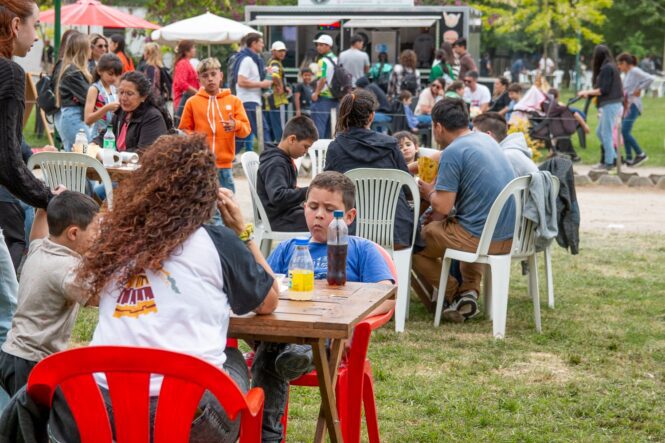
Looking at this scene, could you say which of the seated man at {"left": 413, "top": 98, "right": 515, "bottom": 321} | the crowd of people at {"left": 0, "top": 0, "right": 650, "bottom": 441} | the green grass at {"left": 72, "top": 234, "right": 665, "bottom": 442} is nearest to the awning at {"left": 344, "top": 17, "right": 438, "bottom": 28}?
the crowd of people at {"left": 0, "top": 0, "right": 650, "bottom": 441}

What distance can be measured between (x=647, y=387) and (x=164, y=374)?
3.32 m

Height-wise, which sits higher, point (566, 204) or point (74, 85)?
point (74, 85)

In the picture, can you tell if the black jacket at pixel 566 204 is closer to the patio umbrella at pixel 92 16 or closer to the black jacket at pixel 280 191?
the black jacket at pixel 280 191

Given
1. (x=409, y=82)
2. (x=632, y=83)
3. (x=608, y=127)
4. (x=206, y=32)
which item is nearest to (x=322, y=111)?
(x=409, y=82)

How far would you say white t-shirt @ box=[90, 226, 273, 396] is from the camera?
273cm

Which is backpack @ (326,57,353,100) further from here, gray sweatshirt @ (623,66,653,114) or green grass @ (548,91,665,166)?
gray sweatshirt @ (623,66,653,114)

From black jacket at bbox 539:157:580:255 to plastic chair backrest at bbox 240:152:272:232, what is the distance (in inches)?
76.6

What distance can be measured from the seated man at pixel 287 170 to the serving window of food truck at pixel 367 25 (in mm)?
13967

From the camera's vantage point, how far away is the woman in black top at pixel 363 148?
20.9 feet

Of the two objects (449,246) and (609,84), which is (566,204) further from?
(609,84)

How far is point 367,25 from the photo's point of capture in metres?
20.8

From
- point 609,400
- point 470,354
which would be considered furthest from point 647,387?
point 470,354

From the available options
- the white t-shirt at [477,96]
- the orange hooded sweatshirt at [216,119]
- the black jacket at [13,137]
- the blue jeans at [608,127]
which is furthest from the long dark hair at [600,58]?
the black jacket at [13,137]

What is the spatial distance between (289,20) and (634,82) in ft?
25.0
